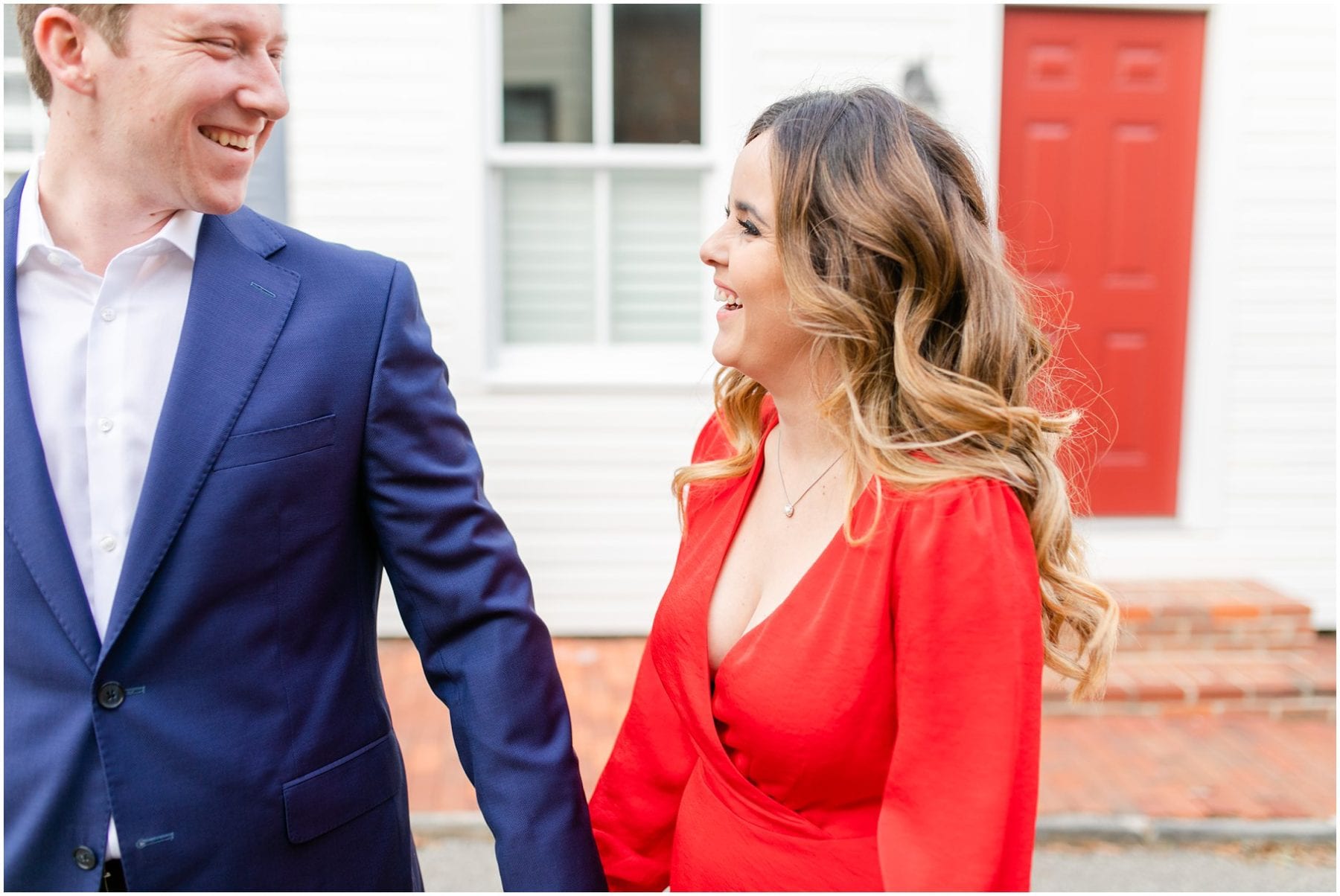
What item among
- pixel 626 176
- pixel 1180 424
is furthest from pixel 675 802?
pixel 1180 424

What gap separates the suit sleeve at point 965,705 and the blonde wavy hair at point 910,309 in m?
0.17

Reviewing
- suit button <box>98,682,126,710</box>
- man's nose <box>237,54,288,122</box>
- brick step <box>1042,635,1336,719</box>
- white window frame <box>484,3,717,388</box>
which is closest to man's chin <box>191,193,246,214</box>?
man's nose <box>237,54,288,122</box>

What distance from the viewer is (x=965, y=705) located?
61.9 inches

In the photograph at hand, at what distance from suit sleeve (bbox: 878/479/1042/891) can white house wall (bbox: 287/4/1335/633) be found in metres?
4.07

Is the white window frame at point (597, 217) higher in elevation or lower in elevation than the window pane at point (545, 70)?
lower

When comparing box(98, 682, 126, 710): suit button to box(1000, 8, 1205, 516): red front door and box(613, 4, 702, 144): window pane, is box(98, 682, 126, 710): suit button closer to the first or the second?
box(613, 4, 702, 144): window pane

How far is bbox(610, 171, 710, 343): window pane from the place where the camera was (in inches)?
230

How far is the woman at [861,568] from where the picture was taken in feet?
5.19

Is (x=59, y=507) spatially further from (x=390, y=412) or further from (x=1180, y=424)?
(x=1180, y=424)

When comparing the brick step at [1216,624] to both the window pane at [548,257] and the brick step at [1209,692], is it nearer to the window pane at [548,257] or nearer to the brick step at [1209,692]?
the brick step at [1209,692]

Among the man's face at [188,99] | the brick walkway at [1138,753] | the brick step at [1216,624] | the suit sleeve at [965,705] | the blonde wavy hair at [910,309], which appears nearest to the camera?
the suit sleeve at [965,705]

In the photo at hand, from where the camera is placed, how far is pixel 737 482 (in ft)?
6.79

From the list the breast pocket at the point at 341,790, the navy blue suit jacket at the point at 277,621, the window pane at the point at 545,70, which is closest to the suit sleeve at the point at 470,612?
the navy blue suit jacket at the point at 277,621

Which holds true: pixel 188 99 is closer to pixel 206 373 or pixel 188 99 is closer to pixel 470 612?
pixel 206 373
